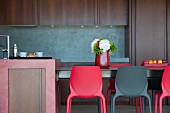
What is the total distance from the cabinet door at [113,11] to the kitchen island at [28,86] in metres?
2.88

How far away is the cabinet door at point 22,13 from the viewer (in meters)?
6.67

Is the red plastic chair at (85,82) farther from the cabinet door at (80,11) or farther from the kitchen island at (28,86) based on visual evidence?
the cabinet door at (80,11)

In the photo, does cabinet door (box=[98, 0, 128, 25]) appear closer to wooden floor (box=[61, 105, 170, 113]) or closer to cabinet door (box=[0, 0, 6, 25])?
wooden floor (box=[61, 105, 170, 113])

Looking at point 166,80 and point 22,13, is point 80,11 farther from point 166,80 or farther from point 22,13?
point 166,80

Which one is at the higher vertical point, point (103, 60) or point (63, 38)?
point (63, 38)

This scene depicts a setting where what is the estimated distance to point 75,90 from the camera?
3.97m

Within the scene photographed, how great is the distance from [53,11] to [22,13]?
0.60 meters

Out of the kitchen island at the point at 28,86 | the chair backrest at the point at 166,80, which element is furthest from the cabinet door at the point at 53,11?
the chair backrest at the point at 166,80

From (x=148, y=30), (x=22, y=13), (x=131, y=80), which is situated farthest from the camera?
(x=22, y=13)

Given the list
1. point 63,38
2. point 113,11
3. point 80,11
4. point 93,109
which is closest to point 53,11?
point 80,11

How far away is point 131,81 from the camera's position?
395 centimetres

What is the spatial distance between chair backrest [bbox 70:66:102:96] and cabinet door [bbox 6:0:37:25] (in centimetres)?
301

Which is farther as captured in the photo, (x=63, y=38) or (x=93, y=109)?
(x=63, y=38)

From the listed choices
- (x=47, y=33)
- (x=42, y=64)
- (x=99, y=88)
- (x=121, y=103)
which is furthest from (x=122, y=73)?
(x=47, y=33)
